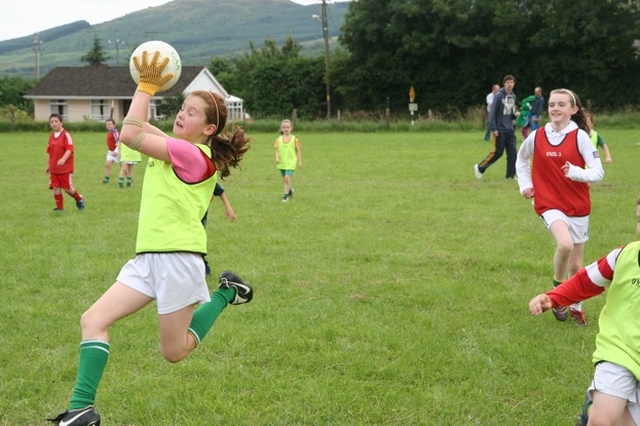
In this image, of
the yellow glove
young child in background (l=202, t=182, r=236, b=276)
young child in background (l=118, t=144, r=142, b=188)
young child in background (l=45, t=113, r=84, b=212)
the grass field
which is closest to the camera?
the yellow glove

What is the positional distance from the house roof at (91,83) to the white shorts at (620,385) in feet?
240

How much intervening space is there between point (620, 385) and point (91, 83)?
258ft

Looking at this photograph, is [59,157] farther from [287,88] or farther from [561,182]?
[287,88]

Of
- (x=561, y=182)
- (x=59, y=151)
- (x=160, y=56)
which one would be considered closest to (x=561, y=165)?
(x=561, y=182)

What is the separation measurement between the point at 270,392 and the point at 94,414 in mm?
1438

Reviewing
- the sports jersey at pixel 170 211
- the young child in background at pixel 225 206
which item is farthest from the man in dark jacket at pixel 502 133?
the sports jersey at pixel 170 211

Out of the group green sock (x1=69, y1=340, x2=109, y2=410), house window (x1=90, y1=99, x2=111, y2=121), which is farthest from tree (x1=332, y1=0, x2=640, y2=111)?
green sock (x1=69, y1=340, x2=109, y2=410)

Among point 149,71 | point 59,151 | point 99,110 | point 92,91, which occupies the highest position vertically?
point 92,91

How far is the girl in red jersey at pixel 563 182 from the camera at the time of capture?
680 centimetres

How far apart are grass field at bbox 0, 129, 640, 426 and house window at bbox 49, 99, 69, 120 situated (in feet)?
219

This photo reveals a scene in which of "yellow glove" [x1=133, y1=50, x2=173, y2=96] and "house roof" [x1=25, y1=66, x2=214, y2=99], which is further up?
"house roof" [x1=25, y1=66, x2=214, y2=99]

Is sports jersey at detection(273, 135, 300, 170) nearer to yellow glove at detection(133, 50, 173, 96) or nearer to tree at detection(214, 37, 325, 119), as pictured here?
yellow glove at detection(133, 50, 173, 96)

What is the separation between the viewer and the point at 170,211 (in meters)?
4.30

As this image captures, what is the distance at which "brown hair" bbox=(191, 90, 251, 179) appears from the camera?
15.0 ft
